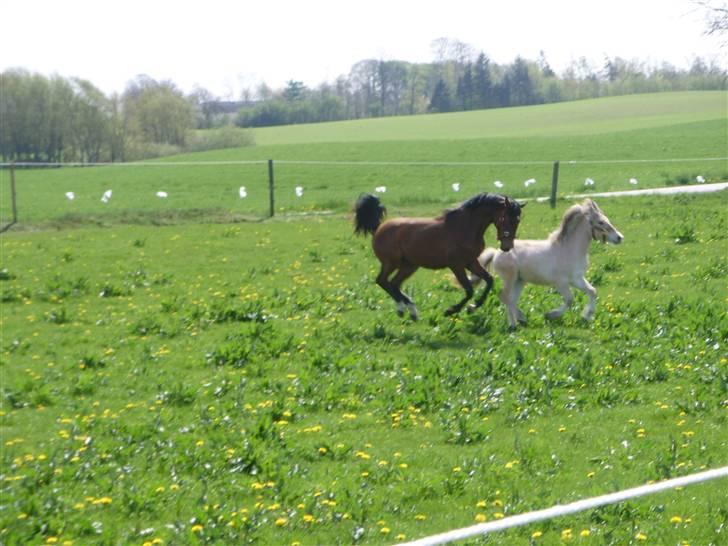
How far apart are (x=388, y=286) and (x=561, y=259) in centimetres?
235

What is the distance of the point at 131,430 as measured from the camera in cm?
876

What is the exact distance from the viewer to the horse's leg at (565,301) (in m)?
13.2

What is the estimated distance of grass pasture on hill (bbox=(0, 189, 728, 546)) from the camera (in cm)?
689

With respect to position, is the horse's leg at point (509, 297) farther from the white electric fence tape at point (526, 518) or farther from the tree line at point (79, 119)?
the tree line at point (79, 119)

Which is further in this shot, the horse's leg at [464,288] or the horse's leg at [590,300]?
the horse's leg at [464,288]

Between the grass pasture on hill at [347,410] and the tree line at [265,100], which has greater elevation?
the tree line at [265,100]

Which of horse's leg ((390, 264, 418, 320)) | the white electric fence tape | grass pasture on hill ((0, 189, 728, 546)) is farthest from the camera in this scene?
horse's leg ((390, 264, 418, 320))

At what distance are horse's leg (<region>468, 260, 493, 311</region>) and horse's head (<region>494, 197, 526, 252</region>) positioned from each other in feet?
1.34

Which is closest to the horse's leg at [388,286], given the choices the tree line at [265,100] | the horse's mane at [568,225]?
the horse's mane at [568,225]

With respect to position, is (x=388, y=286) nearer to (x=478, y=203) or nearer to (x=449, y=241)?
(x=449, y=241)

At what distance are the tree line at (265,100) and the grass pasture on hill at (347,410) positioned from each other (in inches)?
1510

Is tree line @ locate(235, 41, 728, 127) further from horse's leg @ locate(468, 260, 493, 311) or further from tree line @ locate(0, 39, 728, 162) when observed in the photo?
horse's leg @ locate(468, 260, 493, 311)

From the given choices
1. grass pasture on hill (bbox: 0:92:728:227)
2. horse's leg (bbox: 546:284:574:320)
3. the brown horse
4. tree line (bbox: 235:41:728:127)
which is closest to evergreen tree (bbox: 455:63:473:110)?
tree line (bbox: 235:41:728:127)

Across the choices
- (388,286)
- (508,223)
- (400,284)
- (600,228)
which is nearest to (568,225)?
(600,228)
